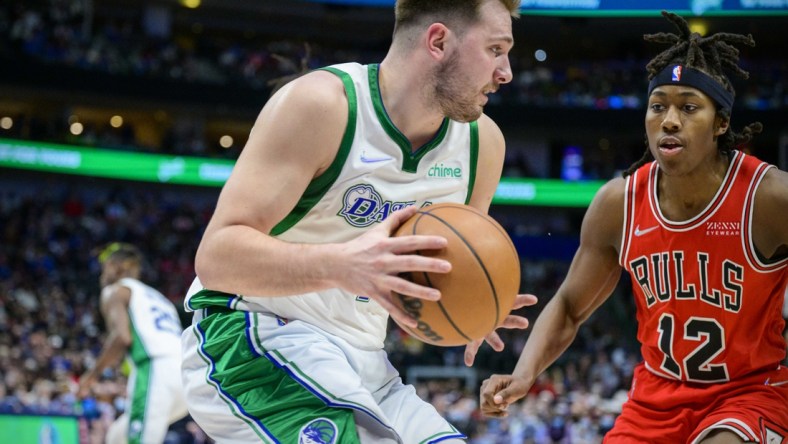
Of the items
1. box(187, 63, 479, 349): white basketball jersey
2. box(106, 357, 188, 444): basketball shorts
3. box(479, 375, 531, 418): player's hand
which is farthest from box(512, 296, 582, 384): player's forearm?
box(106, 357, 188, 444): basketball shorts

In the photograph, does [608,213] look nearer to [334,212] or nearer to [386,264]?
[334,212]

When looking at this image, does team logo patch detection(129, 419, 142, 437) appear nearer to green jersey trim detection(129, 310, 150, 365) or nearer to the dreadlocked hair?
green jersey trim detection(129, 310, 150, 365)

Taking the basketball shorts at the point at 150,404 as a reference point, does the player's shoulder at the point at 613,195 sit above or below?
above

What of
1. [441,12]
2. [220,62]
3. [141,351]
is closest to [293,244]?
[441,12]

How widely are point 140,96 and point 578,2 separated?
10.8 m

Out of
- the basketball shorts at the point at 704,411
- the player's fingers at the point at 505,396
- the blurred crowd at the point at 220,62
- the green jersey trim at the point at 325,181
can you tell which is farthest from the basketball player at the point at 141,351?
the blurred crowd at the point at 220,62

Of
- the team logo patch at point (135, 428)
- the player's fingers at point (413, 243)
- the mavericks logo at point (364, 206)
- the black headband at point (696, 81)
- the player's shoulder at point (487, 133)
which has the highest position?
the black headband at point (696, 81)

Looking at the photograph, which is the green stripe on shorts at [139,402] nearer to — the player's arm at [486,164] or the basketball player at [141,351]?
the basketball player at [141,351]

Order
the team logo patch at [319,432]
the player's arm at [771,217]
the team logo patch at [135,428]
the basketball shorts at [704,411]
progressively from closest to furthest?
the team logo patch at [319,432] → the basketball shorts at [704,411] → the player's arm at [771,217] → the team logo patch at [135,428]

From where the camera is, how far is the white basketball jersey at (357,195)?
→ 2777 mm

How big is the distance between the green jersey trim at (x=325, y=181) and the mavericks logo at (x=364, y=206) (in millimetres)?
74

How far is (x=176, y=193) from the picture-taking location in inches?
976

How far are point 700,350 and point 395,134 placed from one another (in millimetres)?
1412

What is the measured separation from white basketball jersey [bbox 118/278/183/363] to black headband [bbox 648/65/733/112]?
5.13 meters
